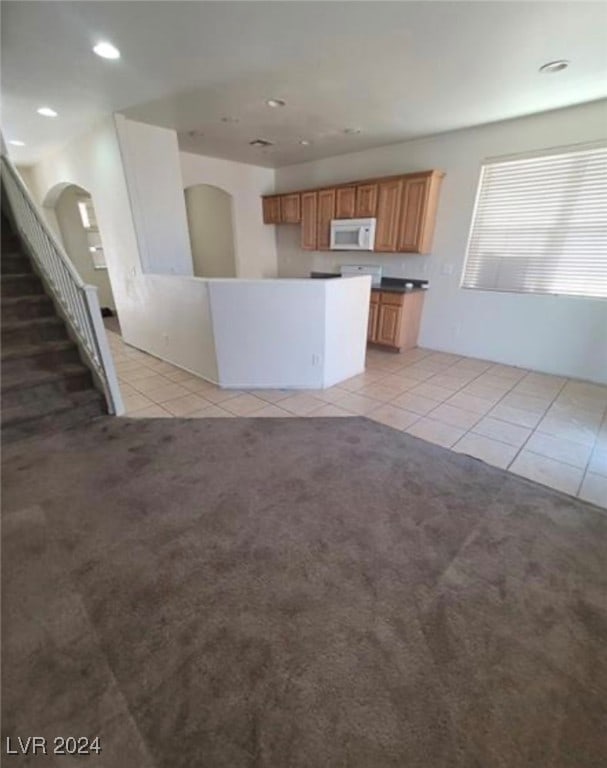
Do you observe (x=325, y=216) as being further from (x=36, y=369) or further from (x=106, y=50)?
(x=36, y=369)

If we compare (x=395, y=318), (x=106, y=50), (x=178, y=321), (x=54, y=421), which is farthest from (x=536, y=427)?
(x=106, y=50)

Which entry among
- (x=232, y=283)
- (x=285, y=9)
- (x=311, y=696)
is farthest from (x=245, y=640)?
(x=285, y=9)

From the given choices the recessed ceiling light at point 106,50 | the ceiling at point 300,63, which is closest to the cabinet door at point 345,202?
the ceiling at point 300,63

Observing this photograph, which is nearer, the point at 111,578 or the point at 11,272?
the point at 111,578

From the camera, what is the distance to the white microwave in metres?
5.02

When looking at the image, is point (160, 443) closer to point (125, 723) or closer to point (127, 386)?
point (127, 386)

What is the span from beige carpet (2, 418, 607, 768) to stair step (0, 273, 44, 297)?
217 cm

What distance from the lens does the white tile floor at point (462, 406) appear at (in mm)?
2672

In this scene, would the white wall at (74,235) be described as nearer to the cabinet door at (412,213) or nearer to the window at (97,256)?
the window at (97,256)

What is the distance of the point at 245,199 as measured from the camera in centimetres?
630

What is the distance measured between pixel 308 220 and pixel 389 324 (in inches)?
91.8

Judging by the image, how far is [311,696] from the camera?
1262 mm

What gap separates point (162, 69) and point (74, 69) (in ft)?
2.37

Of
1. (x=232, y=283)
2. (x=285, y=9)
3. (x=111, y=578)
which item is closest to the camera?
(x=111, y=578)
